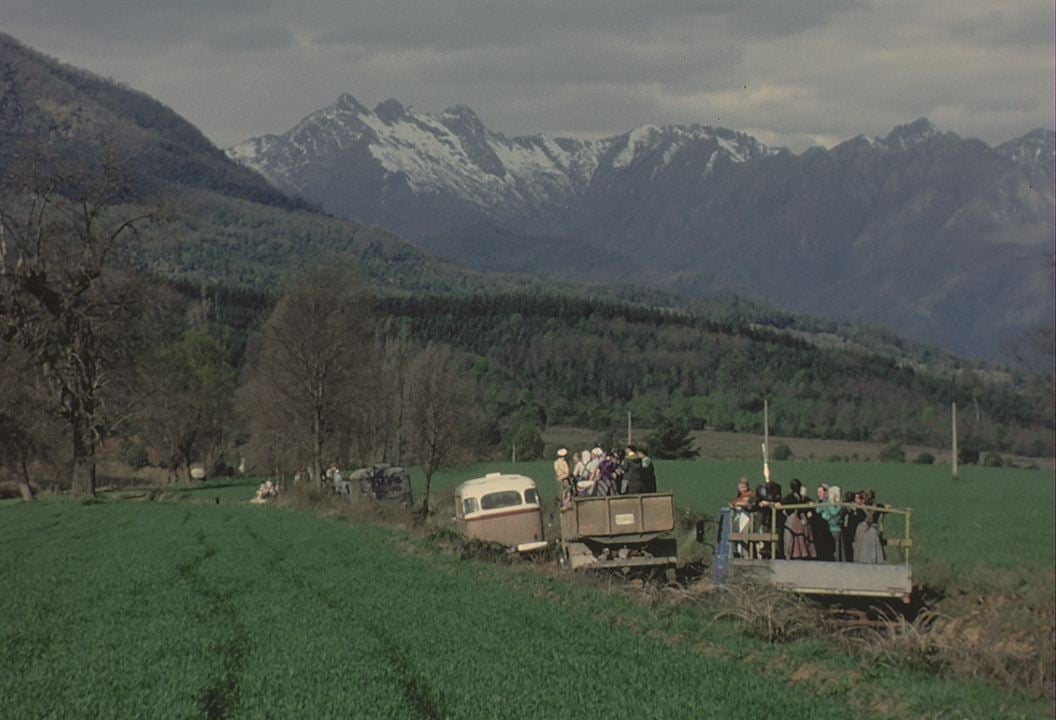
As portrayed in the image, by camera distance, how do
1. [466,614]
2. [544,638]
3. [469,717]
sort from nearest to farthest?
1. [469,717]
2. [544,638]
3. [466,614]

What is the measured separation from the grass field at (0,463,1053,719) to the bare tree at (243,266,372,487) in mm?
34934

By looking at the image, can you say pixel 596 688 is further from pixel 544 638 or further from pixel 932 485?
pixel 932 485

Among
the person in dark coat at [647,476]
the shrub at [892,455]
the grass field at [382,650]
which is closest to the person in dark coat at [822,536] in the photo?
the grass field at [382,650]

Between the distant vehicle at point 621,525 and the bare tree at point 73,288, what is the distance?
28274 millimetres

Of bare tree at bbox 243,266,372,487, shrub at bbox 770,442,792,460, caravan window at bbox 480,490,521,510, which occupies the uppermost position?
bare tree at bbox 243,266,372,487

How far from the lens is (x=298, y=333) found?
6053 centimetres

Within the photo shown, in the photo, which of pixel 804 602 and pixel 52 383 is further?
pixel 52 383

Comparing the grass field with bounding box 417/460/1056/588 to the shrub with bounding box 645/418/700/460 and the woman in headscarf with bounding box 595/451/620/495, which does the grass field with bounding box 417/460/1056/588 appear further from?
the shrub with bounding box 645/418/700/460

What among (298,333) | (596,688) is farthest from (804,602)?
(298,333)

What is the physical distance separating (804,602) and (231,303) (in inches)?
7376

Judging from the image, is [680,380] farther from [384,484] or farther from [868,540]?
[868,540]

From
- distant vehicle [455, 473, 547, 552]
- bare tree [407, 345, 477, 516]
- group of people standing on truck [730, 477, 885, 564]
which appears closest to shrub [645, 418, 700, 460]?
bare tree [407, 345, 477, 516]

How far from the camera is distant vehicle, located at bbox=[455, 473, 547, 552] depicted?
105ft

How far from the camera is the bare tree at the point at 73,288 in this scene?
45500 millimetres
